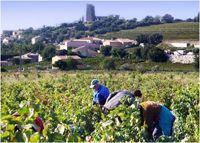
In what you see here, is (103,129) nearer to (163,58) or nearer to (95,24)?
(163,58)

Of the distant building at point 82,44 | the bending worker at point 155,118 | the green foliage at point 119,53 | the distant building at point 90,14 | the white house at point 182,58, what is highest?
the bending worker at point 155,118

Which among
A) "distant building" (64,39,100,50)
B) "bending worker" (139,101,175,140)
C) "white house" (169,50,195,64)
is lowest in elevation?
"distant building" (64,39,100,50)

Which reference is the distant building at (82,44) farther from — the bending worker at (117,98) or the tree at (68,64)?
the bending worker at (117,98)

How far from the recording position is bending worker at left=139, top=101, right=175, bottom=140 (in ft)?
18.8

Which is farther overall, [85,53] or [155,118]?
[85,53]

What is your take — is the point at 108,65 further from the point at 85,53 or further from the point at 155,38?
the point at 155,38

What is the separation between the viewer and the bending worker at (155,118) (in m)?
5.74

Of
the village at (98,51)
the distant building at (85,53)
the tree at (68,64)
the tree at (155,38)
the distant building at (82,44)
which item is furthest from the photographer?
the distant building at (82,44)

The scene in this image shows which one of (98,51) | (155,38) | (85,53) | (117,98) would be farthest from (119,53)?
(117,98)

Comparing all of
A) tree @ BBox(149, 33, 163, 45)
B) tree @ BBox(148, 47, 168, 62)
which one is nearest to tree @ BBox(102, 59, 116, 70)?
tree @ BBox(148, 47, 168, 62)

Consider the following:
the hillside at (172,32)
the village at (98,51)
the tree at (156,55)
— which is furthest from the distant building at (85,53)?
the hillside at (172,32)

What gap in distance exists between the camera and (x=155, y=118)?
19.0 feet

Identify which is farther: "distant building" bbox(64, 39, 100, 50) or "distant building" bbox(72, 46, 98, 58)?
"distant building" bbox(64, 39, 100, 50)

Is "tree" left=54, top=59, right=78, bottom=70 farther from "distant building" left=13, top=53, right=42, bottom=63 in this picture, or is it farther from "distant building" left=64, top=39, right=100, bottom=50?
"distant building" left=64, top=39, right=100, bottom=50
